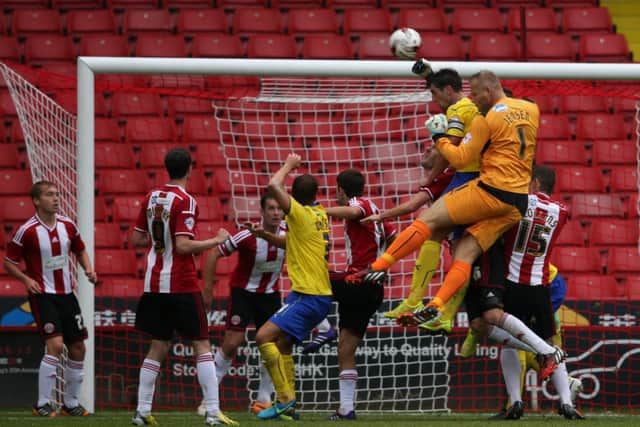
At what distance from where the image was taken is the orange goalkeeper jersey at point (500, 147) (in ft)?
24.7

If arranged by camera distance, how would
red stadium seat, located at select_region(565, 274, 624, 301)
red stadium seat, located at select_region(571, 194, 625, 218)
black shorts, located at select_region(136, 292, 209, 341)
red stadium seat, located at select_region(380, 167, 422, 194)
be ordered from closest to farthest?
black shorts, located at select_region(136, 292, 209, 341), red stadium seat, located at select_region(380, 167, 422, 194), red stadium seat, located at select_region(565, 274, 624, 301), red stadium seat, located at select_region(571, 194, 625, 218)

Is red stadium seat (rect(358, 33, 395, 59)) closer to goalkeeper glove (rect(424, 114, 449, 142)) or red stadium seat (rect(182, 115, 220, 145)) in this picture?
red stadium seat (rect(182, 115, 220, 145))

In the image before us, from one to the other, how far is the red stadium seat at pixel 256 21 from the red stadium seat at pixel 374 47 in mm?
1244

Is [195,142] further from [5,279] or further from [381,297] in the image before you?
[381,297]

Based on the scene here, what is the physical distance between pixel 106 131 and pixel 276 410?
7.14 meters

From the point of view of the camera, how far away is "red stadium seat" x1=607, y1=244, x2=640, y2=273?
43.4ft

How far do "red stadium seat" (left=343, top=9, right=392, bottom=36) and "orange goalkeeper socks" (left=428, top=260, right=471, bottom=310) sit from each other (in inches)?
357

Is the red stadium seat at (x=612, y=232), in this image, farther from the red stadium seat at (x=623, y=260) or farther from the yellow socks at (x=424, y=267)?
the yellow socks at (x=424, y=267)

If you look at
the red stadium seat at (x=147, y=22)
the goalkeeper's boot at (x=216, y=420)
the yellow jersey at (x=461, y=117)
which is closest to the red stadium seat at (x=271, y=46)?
the red stadium seat at (x=147, y=22)

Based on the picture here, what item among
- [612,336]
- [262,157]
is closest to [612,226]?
[612,336]

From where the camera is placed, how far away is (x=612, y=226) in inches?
537

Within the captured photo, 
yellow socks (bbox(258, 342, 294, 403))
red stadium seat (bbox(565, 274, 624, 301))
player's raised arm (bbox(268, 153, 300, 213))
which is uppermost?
player's raised arm (bbox(268, 153, 300, 213))

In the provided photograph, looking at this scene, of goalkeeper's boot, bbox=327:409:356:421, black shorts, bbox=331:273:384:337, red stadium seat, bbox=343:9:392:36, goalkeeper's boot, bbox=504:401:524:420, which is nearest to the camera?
goalkeeper's boot, bbox=504:401:524:420

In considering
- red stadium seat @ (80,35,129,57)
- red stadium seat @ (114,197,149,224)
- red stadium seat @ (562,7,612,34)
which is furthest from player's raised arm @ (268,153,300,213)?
red stadium seat @ (562,7,612,34)
